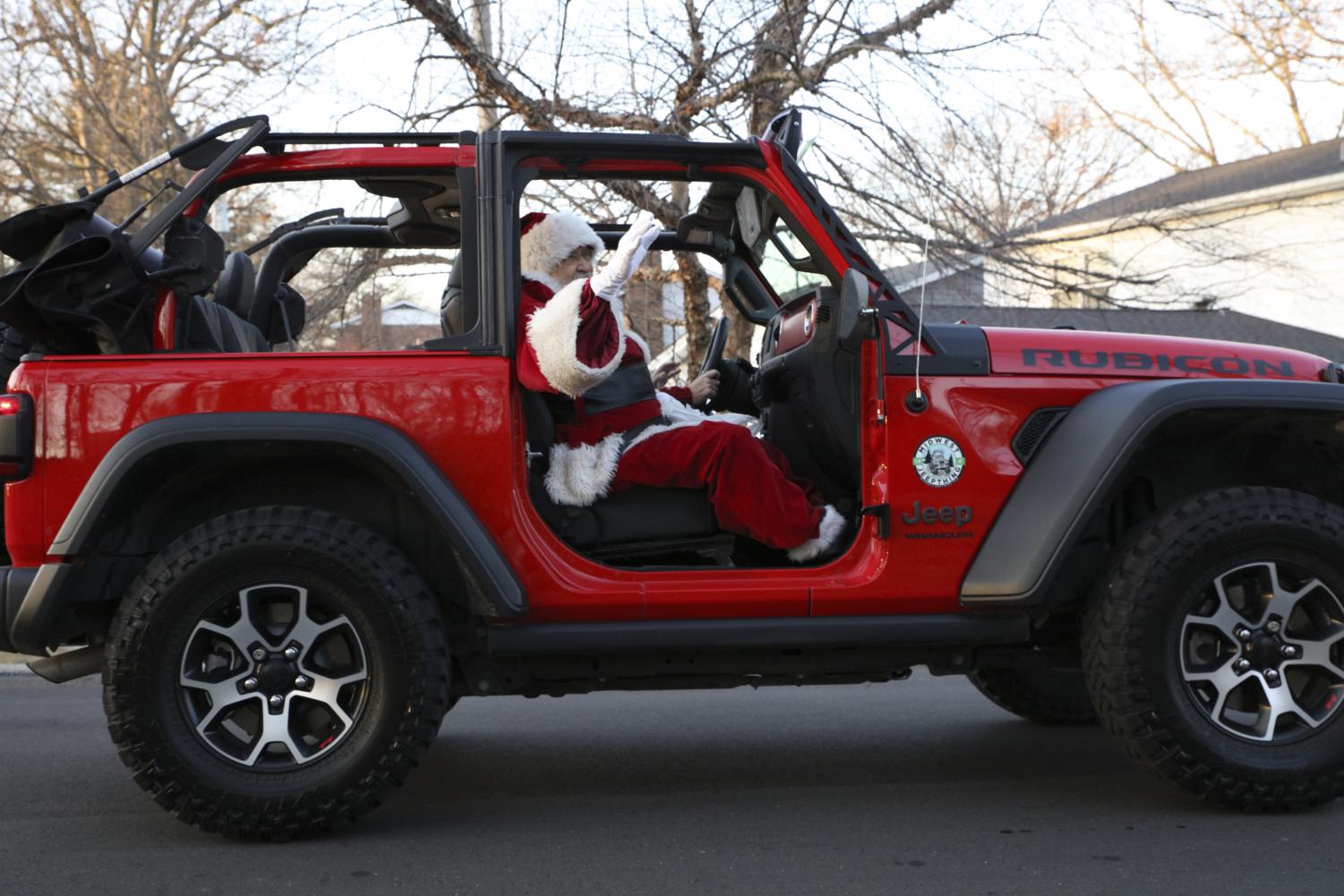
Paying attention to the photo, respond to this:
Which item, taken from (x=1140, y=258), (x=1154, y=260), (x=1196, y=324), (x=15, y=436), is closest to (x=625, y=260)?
(x=15, y=436)

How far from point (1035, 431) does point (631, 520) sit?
4.26 ft

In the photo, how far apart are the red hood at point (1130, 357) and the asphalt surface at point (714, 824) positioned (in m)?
1.38

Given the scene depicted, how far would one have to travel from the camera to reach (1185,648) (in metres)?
4.04

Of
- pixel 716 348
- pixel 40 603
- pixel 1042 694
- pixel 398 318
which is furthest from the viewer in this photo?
pixel 398 318

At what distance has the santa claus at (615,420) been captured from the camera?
3943 millimetres

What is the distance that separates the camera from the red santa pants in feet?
13.4

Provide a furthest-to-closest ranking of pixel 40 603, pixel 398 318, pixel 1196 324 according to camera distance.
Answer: pixel 1196 324 → pixel 398 318 → pixel 40 603

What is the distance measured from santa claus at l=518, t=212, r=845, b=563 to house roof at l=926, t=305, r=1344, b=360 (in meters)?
10.7

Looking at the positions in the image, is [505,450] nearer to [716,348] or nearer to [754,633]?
[754,633]

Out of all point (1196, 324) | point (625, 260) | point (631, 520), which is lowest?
point (631, 520)

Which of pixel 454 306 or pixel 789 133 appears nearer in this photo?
pixel 454 306

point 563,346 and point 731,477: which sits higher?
point 563,346

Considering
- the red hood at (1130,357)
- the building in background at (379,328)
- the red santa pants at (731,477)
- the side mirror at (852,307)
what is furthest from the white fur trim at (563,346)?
the building in background at (379,328)

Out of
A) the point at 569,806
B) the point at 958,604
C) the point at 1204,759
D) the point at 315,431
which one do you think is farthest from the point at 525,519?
the point at 1204,759
